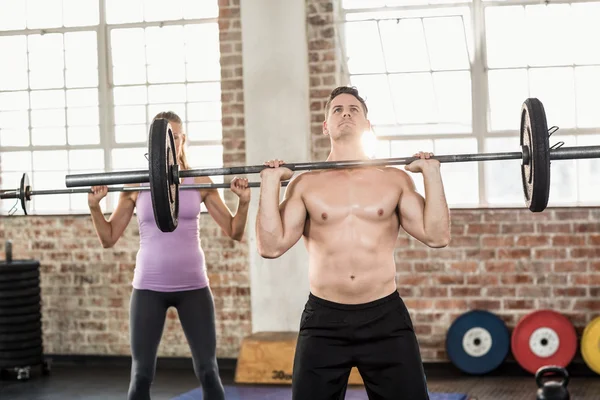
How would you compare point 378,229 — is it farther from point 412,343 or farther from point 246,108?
point 246,108

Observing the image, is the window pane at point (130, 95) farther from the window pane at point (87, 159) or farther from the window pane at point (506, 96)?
the window pane at point (506, 96)

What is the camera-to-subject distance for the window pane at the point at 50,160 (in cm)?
599

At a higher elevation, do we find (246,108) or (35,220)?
(246,108)

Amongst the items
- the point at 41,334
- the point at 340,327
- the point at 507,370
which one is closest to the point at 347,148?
the point at 340,327

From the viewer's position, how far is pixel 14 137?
19.9 feet

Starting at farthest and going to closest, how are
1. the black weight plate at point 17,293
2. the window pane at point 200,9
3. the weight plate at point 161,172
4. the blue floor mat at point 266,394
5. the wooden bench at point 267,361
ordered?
the window pane at point 200,9
the black weight plate at point 17,293
the wooden bench at point 267,361
the blue floor mat at point 266,394
the weight plate at point 161,172

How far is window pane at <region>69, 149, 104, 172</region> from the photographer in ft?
19.5

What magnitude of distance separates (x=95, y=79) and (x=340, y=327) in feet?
12.0

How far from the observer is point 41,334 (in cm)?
561

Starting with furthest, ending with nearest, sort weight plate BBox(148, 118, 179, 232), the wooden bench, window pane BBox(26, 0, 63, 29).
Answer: window pane BBox(26, 0, 63, 29) → the wooden bench → weight plate BBox(148, 118, 179, 232)

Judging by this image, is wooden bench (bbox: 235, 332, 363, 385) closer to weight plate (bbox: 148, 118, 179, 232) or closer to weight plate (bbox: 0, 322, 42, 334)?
weight plate (bbox: 0, 322, 42, 334)

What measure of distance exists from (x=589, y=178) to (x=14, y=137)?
3.70 meters

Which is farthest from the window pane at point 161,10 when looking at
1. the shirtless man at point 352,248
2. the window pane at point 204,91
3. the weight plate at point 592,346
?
the weight plate at point 592,346

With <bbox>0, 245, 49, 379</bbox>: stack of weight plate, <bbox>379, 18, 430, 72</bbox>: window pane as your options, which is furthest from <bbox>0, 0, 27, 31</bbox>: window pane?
<bbox>379, 18, 430, 72</bbox>: window pane
